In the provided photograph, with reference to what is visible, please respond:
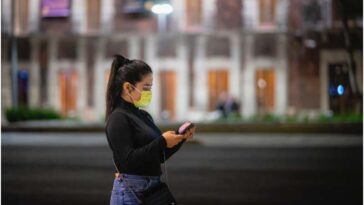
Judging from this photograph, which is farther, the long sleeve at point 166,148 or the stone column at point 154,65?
the stone column at point 154,65

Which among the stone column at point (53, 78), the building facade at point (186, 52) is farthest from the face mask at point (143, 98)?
the stone column at point (53, 78)

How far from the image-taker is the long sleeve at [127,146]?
3.08 metres

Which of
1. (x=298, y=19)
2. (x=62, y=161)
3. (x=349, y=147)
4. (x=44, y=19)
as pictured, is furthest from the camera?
(x=44, y=19)

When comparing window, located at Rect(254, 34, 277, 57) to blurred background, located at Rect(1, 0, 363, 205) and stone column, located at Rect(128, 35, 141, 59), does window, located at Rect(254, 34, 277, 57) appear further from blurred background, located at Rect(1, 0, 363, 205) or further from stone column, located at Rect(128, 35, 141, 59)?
stone column, located at Rect(128, 35, 141, 59)

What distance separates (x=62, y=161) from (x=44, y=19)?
2018 centimetres

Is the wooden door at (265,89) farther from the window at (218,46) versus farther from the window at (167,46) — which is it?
the window at (167,46)

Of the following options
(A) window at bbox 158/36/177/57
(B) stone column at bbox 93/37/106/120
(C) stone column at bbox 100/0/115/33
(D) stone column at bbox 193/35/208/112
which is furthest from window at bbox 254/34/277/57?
(B) stone column at bbox 93/37/106/120

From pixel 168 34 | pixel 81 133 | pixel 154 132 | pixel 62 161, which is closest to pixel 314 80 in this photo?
pixel 168 34

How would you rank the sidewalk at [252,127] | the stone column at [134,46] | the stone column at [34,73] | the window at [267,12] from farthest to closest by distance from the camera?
1. the stone column at [34,73]
2. the stone column at [134,46]
3. the window at [267,12]
4. the sidewalk at [252,127]

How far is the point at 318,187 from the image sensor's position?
9.71 metres

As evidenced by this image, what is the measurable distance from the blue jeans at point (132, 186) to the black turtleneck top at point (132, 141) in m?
0.03

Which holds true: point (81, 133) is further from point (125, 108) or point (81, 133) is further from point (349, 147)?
point (125, 108)

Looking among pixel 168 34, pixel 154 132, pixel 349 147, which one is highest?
pixel 168 34

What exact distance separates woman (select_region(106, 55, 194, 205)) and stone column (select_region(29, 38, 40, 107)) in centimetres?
3047
